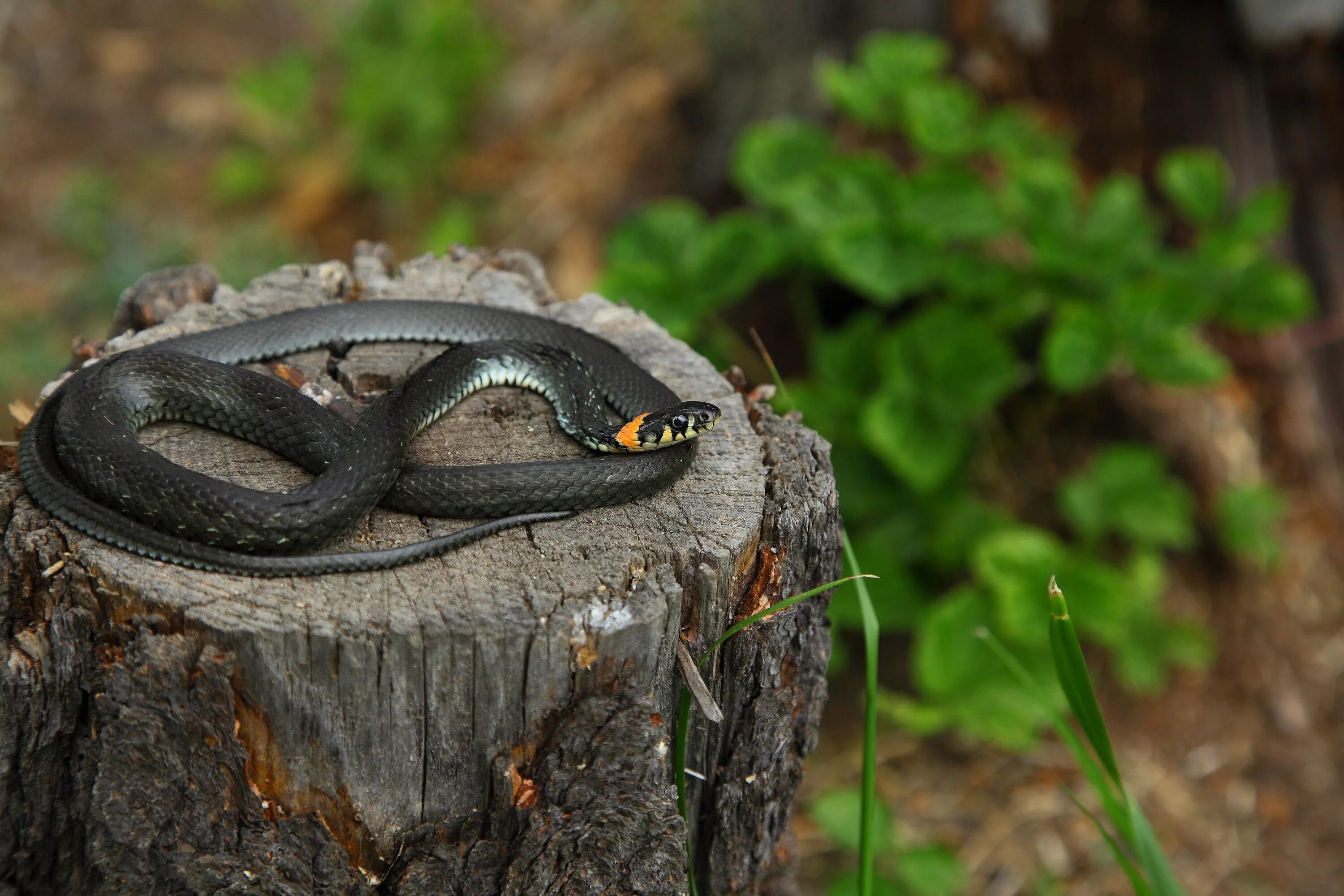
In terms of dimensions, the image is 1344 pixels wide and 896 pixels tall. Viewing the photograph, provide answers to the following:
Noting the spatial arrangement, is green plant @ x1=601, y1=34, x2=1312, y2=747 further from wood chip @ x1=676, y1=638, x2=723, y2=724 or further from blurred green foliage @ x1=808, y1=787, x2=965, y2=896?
wood chip @ x1=676, y1=638, x2=723, y2=724

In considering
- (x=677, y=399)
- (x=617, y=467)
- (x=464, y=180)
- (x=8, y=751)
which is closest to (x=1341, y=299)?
(x=677, y=399)

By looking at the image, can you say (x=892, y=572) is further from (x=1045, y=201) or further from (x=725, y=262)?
(x=1045, y=201)

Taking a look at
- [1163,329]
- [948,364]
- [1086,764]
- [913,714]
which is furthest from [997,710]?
[1086,764]

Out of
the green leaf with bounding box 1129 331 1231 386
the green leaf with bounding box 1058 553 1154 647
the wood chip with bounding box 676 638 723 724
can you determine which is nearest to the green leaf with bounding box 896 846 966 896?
the green leaf with bounding box 1058 553 1154 647

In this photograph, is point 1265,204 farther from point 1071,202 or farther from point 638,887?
point 638,887

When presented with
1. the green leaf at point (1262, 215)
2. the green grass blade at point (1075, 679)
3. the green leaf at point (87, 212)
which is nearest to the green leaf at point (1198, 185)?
the green leaf at point (1262, 215)
